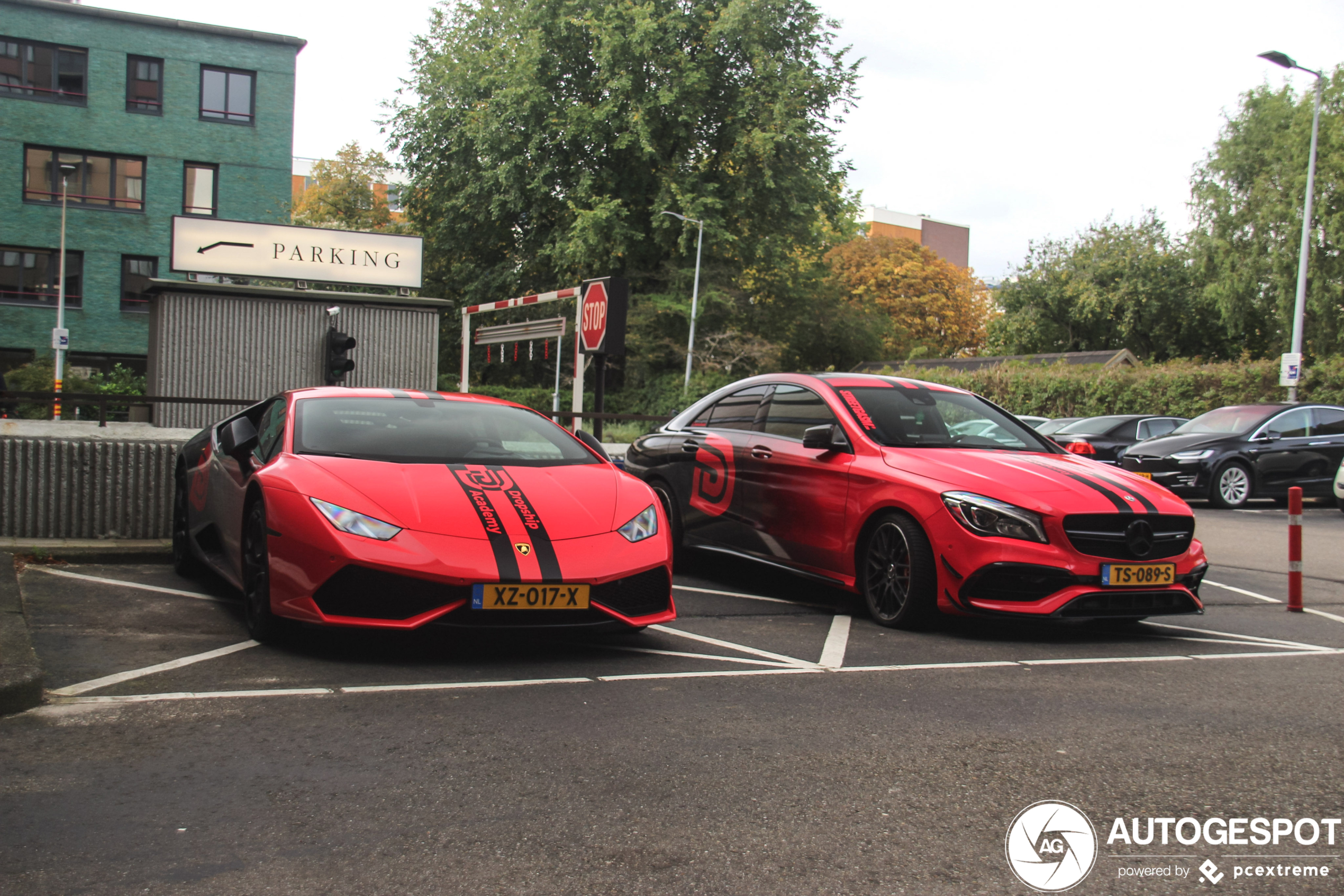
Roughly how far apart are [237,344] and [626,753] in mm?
17882

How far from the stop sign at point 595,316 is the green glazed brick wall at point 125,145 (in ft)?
93.8

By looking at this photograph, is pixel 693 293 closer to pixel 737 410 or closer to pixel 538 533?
pixel 737 410

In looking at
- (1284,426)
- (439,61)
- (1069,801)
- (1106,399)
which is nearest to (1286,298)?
(1106,399)

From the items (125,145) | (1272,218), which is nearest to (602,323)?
(125,145)

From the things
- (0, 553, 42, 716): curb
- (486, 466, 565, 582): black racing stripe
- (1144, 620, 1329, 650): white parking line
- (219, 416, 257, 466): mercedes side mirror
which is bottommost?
(1144, 620, 1329, 650): white parking line

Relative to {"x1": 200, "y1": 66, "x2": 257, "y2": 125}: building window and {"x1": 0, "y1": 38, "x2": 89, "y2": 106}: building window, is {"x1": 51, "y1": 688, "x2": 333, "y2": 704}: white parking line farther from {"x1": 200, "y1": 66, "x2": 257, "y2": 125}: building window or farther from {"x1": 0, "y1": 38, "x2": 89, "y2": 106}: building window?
{"x1": 200, "y1": 66, "x2": 257, "y2": 125}: building window

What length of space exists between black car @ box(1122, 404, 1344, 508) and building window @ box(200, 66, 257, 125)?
3462cm

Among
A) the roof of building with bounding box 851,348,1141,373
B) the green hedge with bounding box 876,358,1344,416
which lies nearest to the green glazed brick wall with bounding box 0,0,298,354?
the roof of building with bounding box 851,348,1141,373

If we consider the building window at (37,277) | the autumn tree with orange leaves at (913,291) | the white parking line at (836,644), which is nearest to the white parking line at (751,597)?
the white parking line at (836,644)

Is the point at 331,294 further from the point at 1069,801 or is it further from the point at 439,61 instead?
the point at 439,61

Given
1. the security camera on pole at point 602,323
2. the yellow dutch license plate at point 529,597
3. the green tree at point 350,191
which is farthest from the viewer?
the green tree at point 350,191

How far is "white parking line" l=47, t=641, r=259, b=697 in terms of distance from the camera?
4738 mm

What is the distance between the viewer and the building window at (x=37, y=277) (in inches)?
1542

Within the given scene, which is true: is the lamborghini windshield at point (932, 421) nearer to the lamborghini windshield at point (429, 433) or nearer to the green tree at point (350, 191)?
the lamborghini windshield at point (429, 433)
